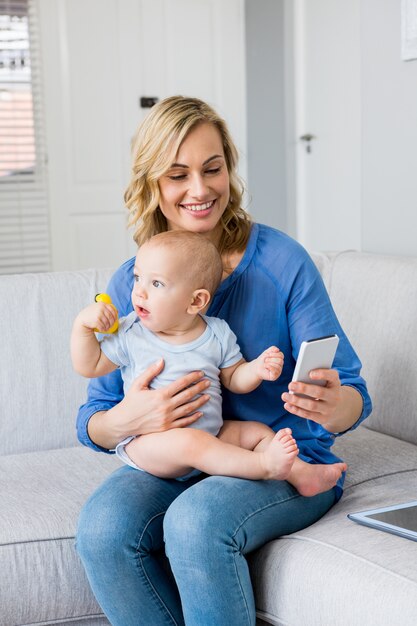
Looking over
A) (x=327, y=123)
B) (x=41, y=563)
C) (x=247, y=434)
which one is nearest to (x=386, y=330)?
(x=247, y=434)

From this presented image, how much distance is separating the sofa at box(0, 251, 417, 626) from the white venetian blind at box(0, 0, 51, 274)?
2483 millimetres

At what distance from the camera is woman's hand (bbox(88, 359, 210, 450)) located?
1.62m

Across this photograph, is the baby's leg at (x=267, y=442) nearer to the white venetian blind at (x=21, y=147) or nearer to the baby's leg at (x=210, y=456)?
the baby's leg at (x=210, y=456)

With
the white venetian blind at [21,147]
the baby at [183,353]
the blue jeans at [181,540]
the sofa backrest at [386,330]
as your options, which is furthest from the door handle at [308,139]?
the blue jeans at [181,540]

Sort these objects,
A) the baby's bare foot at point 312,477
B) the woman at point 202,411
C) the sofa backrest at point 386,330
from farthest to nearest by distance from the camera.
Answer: the sofa backrest at point 386,330, the baby's bare foot at point 312,477, the woman at point 202,411

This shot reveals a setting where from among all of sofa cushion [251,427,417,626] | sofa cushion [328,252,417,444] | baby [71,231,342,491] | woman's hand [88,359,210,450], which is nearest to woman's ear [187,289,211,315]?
baby [71,231,342,491]

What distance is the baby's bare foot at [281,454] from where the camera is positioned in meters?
1.52

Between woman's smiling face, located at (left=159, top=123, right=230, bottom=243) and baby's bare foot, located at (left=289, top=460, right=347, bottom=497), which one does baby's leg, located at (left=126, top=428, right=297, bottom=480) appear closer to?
baby's bare foot, located at (left=289, top=460, right=347, bottom=497)

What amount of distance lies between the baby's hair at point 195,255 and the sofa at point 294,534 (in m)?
0.47

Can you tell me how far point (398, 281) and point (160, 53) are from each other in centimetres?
307

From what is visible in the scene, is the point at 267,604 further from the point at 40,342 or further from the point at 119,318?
the point at 40,342

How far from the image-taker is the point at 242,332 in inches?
68.7

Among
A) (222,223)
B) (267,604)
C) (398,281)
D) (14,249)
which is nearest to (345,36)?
(14,249)

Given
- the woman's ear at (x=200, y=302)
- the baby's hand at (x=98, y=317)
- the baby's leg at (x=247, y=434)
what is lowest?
the baby's leg at (x=247, y=434)
